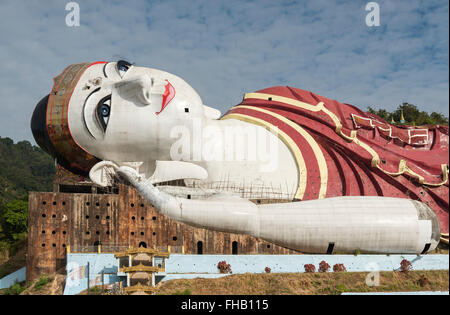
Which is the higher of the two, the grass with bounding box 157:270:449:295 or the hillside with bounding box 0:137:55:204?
the hillside with bounding box 0:137:55:204

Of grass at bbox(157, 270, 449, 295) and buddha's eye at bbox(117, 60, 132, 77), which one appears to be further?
buddha's eye at bbox(117, 60, 132, 77)

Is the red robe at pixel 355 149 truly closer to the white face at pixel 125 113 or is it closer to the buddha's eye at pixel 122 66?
the white face at pixel 125 113

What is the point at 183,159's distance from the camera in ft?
55.6

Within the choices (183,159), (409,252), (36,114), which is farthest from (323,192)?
(36,114)

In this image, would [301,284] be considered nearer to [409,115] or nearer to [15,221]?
[15,221]

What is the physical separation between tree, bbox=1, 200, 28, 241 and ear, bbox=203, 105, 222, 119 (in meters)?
8.93

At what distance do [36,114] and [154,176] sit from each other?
169 inches

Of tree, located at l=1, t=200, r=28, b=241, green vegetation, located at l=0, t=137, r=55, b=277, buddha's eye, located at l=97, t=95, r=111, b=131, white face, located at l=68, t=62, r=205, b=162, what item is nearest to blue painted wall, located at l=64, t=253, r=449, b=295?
white face, located at l=68, t=62, r=205, b=162

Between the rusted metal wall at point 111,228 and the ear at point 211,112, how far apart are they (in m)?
4.30

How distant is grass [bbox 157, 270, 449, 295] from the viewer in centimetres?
1371

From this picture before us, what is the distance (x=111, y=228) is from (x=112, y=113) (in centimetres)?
344

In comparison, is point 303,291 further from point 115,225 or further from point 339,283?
point 115,225

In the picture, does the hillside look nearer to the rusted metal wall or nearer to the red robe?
the rusted metal wall

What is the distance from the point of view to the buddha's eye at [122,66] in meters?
16.9
